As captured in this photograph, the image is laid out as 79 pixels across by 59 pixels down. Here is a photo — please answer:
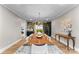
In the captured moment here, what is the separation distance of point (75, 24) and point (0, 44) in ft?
10.1

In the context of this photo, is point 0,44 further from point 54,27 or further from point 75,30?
point 54,27

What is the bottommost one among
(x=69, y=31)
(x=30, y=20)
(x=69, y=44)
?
(x=69, y=44)

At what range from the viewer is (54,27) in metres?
10.6

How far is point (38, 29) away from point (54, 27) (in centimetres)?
313

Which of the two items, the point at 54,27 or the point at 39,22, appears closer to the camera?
the point at 39,22

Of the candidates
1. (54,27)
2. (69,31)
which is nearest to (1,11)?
(69,31)

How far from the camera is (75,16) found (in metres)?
6.25

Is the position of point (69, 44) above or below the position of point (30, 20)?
below
